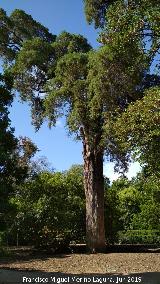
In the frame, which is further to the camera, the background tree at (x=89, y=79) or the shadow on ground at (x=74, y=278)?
the background tree at (x=89, y=79)

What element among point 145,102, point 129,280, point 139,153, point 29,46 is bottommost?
point 129,280

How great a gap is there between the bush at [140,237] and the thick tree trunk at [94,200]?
1047 centimetres

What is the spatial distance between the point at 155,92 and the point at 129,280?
4925 millimetres

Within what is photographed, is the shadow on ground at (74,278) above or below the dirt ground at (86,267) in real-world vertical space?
below

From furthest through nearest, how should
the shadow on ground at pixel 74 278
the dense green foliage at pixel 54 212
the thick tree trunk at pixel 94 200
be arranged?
the dense green foliage at pixel 54 212
the thick tree trunk at pixel 94 200
the shadow on ground at pixel 74 278

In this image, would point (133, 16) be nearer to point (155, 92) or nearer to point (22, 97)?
point (155, 92)

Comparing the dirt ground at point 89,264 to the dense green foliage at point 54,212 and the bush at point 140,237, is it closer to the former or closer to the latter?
the dense green foliage at point 54,212

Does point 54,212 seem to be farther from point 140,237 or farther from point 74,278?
point 140,237

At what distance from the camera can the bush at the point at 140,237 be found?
27953 mm

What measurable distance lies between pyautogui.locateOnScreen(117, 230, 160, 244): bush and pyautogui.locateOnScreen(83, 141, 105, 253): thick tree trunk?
34.3 ft

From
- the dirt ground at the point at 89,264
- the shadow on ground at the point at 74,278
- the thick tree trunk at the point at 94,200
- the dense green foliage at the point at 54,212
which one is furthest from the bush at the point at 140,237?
the shadow on ground at the point at 74,278

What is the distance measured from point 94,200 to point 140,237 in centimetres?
1188

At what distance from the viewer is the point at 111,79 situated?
606 inches

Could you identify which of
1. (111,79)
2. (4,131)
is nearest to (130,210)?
(111,79)
